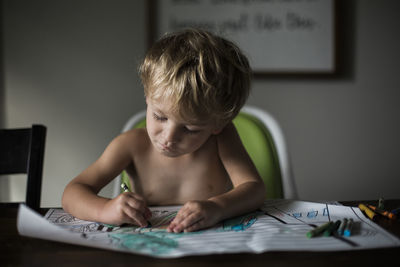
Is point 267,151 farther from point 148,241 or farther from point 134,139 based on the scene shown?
point 148,241

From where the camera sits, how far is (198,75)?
0.62 metres

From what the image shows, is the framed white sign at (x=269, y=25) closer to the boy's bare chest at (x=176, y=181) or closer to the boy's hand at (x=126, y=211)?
the boy's bare chest at (x=176, y=181)

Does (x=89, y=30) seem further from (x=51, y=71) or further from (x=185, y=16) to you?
(x=185, y=16)

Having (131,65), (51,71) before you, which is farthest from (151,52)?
(51,71)

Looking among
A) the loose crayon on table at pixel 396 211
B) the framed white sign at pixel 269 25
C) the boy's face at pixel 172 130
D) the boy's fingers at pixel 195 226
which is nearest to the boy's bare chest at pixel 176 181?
the boy's face at pixel 172 130

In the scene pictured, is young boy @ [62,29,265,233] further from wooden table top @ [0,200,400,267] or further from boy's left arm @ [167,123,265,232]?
wooden table top @ [0,200,400,267]

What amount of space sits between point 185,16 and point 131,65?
318 mm

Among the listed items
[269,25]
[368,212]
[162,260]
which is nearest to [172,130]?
[162,260]

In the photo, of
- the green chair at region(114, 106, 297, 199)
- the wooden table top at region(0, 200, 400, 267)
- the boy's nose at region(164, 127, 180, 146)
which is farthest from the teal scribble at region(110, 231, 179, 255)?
the green chair at region(114, 106, 297, 199)

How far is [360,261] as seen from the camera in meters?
0.44

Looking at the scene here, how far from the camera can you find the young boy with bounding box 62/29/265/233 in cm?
58

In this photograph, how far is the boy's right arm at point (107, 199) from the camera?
56 centimetres

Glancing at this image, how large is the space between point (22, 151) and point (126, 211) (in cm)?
36

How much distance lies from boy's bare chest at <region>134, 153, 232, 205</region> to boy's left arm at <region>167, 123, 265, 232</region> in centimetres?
5
